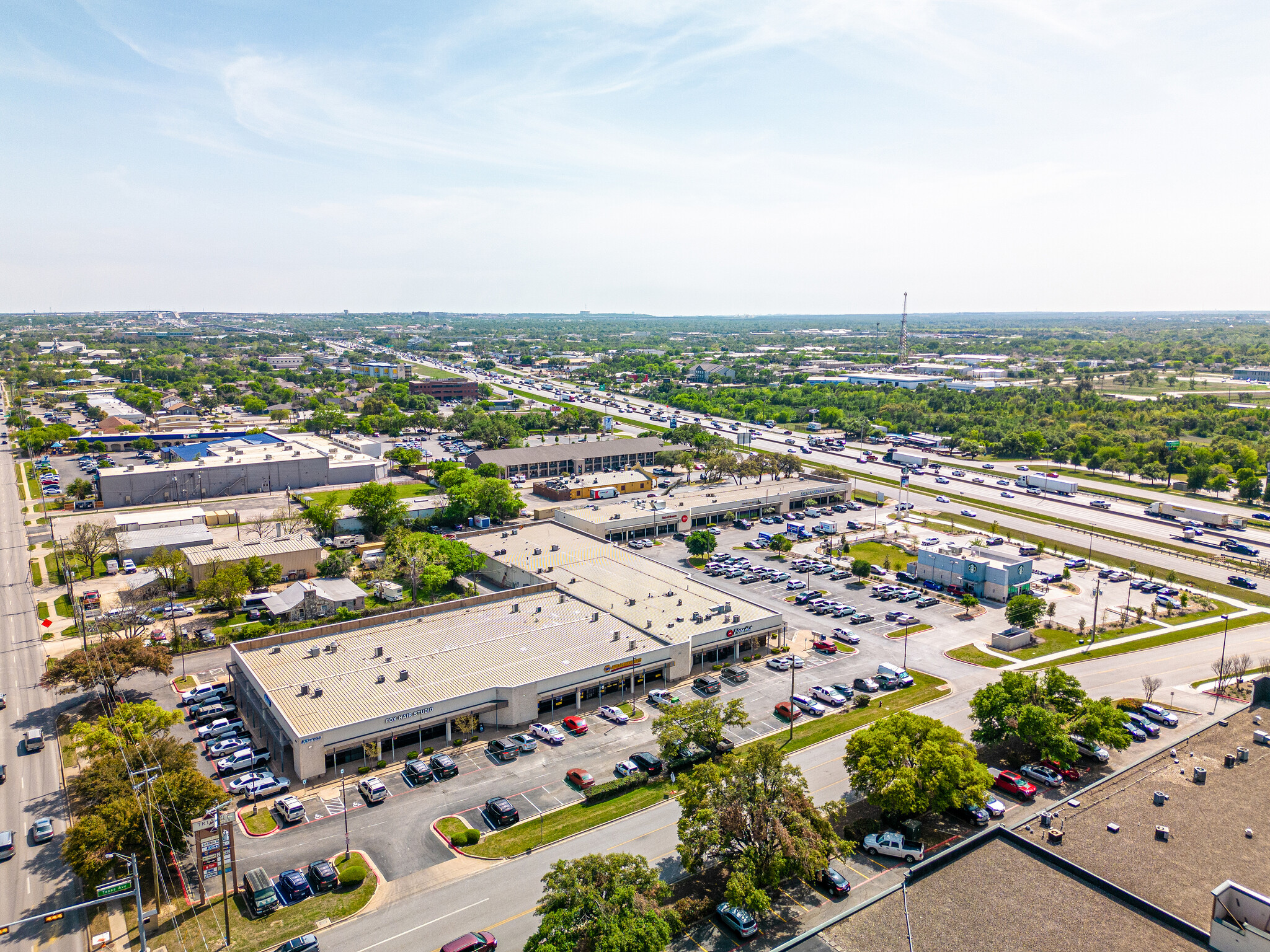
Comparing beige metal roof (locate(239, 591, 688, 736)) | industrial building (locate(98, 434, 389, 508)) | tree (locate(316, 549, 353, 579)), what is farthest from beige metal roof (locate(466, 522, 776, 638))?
industrial building (locate(98, 434, 389, 508))

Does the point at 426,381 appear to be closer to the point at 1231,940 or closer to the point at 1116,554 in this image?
the point at 1116,554

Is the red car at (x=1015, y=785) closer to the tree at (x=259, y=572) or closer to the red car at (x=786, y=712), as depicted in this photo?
the red car at (x=786, y=712)

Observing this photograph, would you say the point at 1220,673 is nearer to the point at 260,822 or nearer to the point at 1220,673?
the point at 1220,673

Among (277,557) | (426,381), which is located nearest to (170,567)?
(277,557)

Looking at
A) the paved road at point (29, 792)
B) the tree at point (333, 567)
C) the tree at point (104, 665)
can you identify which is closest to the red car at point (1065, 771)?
the paved road at point (29, 792)

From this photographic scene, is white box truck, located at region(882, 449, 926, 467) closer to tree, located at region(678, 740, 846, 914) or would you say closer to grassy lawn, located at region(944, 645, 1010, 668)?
grassy lawn, located at region(944, 645, 1010, 668)
